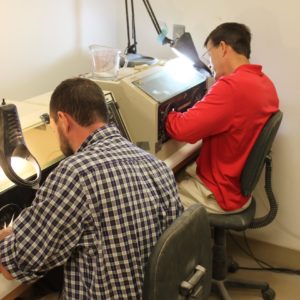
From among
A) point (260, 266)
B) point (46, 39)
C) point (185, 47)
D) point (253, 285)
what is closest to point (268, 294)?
point (253, 285)

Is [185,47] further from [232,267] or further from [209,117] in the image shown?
[232,267]

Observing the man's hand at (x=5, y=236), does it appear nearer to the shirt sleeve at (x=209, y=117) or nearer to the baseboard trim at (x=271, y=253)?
the shirt sleeve at (x=209, y=117)

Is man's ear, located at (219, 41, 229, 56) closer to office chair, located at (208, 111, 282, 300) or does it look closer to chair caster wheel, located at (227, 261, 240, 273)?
office chair, located at (208, 111, 282, 300)

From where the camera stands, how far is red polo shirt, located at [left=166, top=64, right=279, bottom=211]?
6.08 ft

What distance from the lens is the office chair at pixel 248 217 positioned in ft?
6.11

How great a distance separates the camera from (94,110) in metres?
1.33

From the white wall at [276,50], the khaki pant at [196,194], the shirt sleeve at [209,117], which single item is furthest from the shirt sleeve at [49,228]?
the white wall at [276,50]

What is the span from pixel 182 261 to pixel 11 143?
25.5 inches

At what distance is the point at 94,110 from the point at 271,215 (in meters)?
1.30

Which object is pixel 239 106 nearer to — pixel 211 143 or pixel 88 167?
pixel 211 143

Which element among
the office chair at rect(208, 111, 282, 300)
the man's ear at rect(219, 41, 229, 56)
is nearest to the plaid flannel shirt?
the office chair at rect(208, 111, 282, 300)

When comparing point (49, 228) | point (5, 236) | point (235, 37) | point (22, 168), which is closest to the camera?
point (49, 228)

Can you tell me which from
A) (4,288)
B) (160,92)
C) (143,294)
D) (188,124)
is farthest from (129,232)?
(160,92)

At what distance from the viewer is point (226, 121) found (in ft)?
6.15
